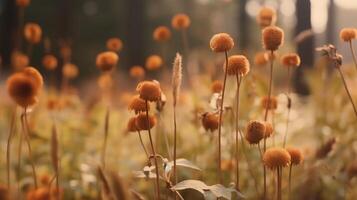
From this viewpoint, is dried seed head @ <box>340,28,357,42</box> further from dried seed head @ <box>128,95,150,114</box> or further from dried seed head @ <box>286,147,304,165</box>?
dried seed head @ <box>128,95,150,114</box>

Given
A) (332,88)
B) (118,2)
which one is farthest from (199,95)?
(118,2)

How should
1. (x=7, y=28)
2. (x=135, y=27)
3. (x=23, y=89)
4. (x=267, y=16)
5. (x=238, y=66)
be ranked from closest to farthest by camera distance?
(x=23, y=89), (x=238, y=66), (x=267, y=16), (x=135, y=27), (x=7, y=28)

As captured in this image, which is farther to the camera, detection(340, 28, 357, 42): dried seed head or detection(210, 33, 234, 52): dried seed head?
detection(340, 28, 357, 42): dried seed head

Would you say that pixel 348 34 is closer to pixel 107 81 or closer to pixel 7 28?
pixel 107 81

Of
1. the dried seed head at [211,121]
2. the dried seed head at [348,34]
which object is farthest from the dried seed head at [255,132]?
the dried seed head at [348,34]

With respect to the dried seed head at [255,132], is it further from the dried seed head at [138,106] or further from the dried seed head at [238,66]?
the dried seed head at [138,106]

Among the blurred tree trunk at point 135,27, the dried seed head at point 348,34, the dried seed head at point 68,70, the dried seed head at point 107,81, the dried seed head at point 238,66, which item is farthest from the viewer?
the blurred tree trunk at point 135,27

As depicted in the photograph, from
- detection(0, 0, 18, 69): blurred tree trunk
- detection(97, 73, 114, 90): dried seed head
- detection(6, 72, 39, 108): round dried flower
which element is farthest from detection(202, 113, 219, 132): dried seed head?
detection(0, 0, 18, 69): blurred tree trunk

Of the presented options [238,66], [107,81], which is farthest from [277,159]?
[107,81]

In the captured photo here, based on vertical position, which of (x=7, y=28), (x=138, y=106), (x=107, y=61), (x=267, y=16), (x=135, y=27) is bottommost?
(x=138, y=106)
